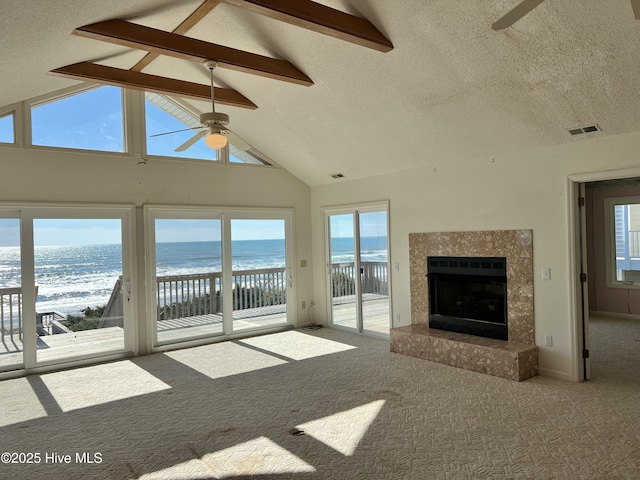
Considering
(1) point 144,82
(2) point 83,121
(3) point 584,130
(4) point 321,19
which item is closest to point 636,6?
(4) point 321,19

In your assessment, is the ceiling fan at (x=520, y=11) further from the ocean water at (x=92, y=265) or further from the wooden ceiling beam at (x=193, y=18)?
the ocean water at (x=92, y=265)

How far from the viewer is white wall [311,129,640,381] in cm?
452

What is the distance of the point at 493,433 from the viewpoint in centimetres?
344

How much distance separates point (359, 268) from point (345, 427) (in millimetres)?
3547

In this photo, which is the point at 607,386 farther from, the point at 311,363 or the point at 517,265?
the point at 311,363

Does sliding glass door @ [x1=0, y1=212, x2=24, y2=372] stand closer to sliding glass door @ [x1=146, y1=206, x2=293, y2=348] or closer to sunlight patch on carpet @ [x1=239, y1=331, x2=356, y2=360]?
sliding glass door @ [x1=146, y1=206, x2=293, y2=348]

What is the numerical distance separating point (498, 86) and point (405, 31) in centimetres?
99

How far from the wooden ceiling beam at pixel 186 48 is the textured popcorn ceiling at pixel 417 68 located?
10cm

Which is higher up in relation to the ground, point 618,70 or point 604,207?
point 618,70

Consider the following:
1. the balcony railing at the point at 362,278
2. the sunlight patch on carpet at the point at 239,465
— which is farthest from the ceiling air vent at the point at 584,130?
the sunlight patch on carpet at the point at 239,465

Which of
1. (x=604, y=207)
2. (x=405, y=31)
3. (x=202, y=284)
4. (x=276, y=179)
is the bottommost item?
(x=202, y=284)

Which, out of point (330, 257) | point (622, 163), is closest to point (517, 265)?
point (622, 163)

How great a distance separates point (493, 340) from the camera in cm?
509

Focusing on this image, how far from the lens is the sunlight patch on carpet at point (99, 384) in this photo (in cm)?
444
